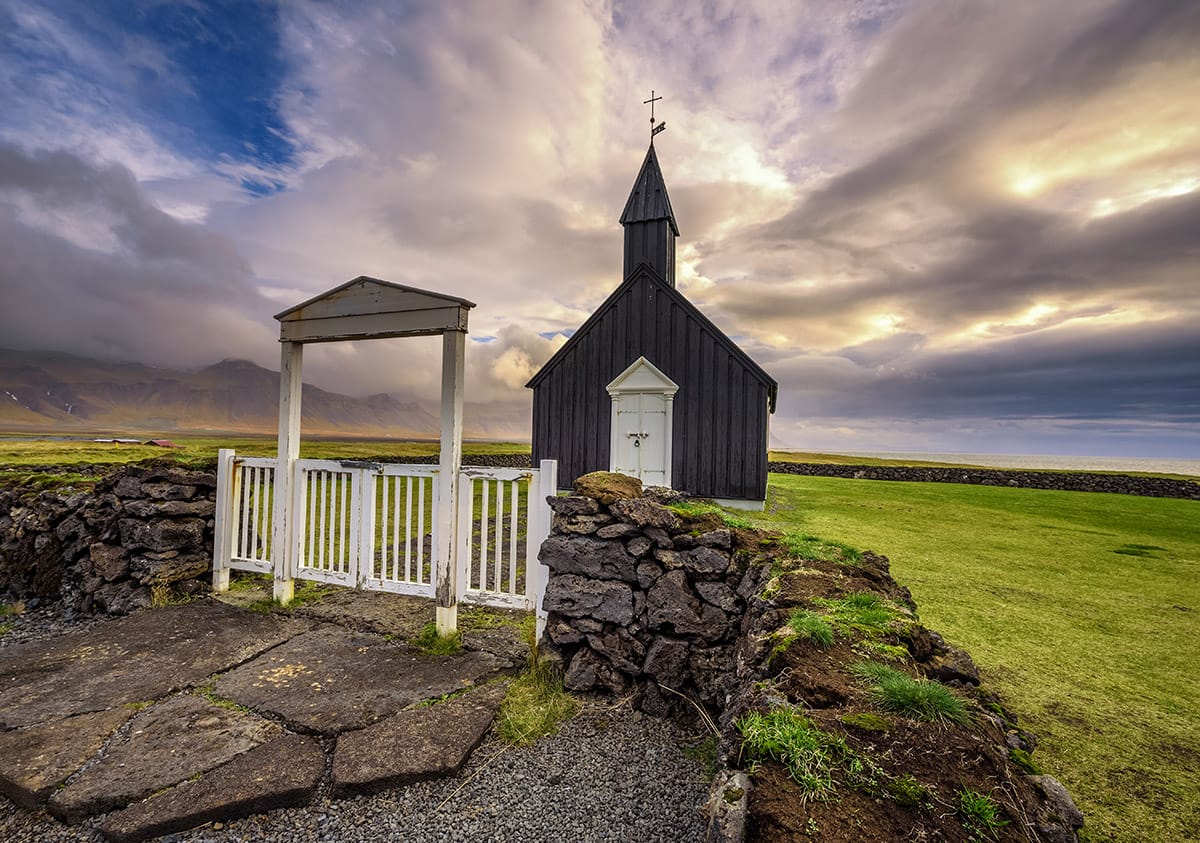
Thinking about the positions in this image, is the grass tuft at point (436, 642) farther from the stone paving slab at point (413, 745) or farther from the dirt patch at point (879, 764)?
the dirt patch at point (879, 764)

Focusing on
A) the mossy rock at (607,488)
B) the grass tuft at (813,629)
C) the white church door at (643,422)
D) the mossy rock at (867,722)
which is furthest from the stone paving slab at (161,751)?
the white church door at (643,422)

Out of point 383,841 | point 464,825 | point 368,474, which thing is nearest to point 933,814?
point 464,825

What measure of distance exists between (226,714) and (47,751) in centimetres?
84

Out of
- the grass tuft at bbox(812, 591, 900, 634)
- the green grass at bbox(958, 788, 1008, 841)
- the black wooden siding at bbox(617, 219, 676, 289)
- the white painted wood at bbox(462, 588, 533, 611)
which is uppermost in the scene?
the black wooden siding at bbox(617, 219, 676, 289)

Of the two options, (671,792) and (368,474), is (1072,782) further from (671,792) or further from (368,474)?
(368,474)

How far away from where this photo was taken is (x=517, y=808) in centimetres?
261

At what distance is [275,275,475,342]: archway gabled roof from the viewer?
4.90 m

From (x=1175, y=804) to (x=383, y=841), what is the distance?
404 cm

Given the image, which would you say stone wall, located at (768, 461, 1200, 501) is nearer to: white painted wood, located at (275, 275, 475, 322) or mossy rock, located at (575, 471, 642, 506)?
mossy rock, located at (575, 471, 642, 506)

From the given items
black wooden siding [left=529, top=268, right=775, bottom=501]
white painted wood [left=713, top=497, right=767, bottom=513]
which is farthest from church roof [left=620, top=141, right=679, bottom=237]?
white painted wood [left=713, top=497, right=767, bottom=513]

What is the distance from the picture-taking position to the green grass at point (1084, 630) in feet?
9.33

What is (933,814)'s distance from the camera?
1412mm

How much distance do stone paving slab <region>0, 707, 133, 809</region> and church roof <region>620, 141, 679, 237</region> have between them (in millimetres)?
14992

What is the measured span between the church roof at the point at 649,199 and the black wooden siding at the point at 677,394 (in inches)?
99.6
